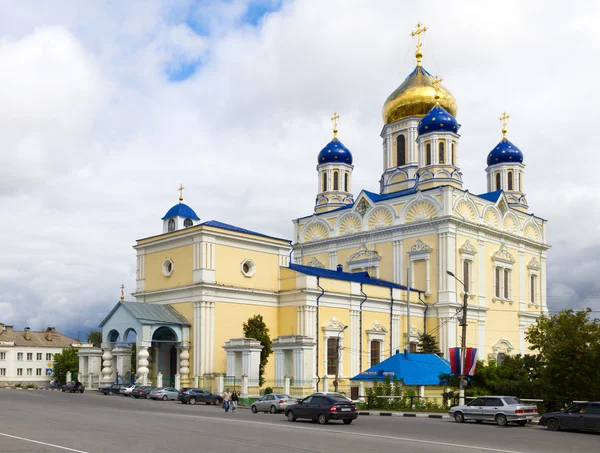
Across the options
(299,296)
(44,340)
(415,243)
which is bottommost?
(44,340)

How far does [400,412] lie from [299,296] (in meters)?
13.0

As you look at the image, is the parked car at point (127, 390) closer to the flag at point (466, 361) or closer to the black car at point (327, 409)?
the black car at point (327, 409)

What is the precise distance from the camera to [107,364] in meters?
37.9

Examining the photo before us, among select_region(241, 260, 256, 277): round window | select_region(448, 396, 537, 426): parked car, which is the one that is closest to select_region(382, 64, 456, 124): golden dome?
select_region(241, 260, 256, 277): round window

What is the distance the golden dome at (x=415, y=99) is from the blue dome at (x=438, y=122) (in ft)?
10.3

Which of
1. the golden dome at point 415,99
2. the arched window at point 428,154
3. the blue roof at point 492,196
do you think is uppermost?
the golden dome at point 415,99

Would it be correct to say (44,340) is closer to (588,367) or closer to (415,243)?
(415,243)

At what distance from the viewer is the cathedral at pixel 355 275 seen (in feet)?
121

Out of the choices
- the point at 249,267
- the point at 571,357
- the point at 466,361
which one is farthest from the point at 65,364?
the point at 571,357

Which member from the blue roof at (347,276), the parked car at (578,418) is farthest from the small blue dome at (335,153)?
the parked car at (578,418)

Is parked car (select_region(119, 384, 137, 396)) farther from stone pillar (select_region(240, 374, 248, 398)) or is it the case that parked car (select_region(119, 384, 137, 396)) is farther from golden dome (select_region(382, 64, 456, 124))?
golden dome (select_region(382, 64, 456, 124))

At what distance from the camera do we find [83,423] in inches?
722

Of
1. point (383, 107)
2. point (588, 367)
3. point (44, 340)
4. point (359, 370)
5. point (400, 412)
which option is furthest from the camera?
point (44, 340)

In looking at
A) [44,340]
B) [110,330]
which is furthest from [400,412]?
[44,340]
